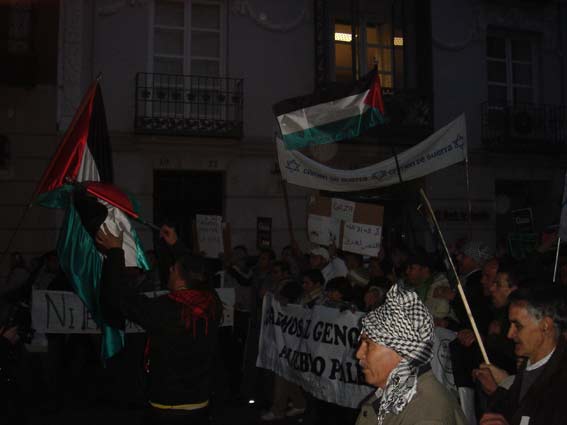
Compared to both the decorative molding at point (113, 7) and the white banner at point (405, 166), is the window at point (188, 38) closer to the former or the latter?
the decorative molding at point (113, 7)

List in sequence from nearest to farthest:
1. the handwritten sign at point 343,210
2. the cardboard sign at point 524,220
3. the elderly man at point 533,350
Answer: the elderly man at point 533,350 → the handwritten sign at point 343,210 → the cardboard sign at point 524,220

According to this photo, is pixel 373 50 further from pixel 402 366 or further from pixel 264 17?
pixel 402 366

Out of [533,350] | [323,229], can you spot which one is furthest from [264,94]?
[533,350]

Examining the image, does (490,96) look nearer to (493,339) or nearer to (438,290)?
(438,290)

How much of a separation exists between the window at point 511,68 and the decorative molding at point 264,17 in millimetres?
5104

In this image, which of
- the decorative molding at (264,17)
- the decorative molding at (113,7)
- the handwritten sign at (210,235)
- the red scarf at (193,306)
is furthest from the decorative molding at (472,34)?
the red scarf at (193,306)

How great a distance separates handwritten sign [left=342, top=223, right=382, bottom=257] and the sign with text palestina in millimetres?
1897

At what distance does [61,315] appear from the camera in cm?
813

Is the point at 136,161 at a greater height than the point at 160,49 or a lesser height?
lesser

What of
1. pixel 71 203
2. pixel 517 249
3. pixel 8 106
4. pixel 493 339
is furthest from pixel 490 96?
pixel 71 203

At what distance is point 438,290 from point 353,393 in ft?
4.08

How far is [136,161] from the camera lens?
13836 mm

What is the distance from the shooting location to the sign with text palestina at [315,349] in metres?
6.12

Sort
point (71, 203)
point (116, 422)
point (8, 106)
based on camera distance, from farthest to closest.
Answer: point (8, 106) → point (116, 422) → point (71, 203)
